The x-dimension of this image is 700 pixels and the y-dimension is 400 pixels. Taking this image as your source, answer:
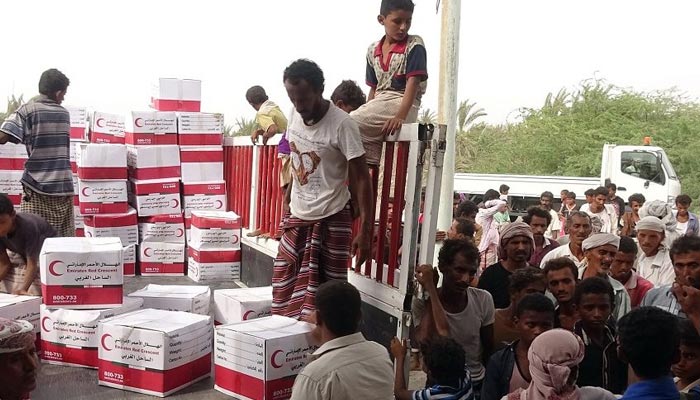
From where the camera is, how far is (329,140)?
11.8 ft

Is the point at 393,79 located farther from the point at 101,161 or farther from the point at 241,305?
the point at 101,161

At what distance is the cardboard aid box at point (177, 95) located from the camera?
728cm

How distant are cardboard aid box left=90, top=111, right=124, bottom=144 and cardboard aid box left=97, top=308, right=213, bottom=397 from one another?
13.6 ft

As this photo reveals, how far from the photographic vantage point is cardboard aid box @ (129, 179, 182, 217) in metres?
6.93

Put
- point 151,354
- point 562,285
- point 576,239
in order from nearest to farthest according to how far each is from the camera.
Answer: point 562,285
point 151,354
point 576,239

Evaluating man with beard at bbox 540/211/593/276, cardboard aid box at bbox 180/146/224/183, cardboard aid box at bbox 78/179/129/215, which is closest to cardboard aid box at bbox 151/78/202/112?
cardboard aid box at bbox 180/146/224/183

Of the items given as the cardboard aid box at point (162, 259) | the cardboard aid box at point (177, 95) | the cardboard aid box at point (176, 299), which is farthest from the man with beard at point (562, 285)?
the cardboard aid box at point (177, 95)

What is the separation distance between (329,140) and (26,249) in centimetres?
216

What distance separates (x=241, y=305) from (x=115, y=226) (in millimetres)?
2936

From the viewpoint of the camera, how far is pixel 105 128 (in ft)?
25.3

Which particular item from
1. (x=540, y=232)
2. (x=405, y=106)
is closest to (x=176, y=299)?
(x=405, y=106)

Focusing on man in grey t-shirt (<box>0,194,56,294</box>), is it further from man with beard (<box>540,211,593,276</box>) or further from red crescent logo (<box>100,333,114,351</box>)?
man with beard (<box>540,211,593,276</box>)

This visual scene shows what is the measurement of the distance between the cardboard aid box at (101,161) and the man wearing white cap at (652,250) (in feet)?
15.2

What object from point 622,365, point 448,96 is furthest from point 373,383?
point 448,96
